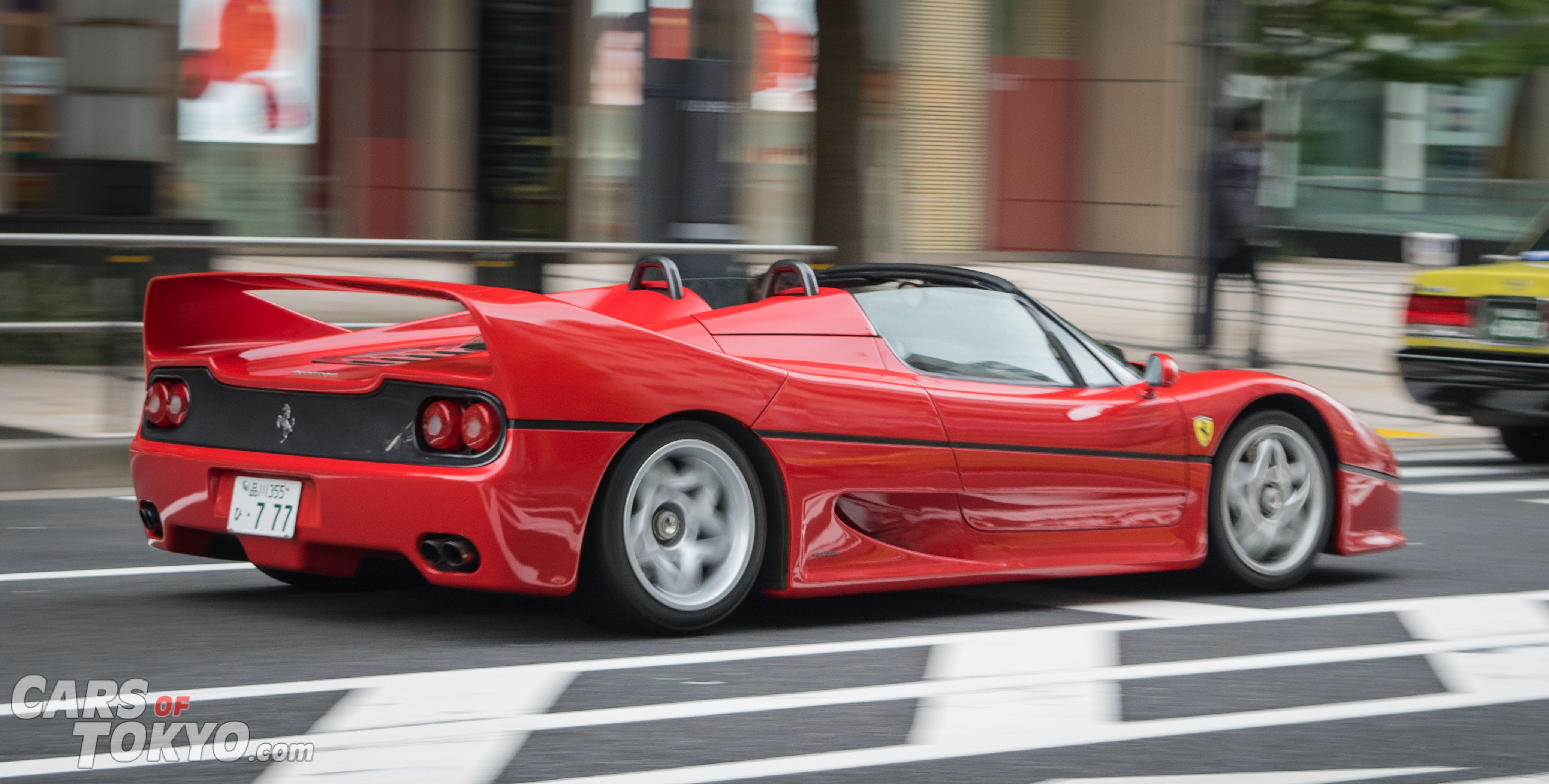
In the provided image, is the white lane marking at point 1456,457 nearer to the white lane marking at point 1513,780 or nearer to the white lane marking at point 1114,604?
the white lane marking at point 1114,604

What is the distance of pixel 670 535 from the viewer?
490 centimetres

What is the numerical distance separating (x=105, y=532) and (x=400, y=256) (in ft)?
8.35

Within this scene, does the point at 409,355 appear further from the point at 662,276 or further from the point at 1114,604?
the point at 1114,604

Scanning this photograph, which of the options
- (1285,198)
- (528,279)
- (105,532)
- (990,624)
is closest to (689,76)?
(528,279)

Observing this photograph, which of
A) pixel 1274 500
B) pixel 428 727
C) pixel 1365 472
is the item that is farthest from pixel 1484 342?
pixel 428 727

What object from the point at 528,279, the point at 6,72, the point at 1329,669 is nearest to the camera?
the point at 1329,669

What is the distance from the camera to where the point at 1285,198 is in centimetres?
2853

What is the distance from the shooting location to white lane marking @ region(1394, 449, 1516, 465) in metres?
11.0

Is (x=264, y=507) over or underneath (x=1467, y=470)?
over

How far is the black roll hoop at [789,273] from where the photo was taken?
5605mm

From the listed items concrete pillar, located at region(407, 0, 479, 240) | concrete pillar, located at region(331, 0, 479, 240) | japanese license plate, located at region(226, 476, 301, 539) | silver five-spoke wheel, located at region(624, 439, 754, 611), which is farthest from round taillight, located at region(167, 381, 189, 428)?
concrete pillar, located at region(331, 0, 479, 240)

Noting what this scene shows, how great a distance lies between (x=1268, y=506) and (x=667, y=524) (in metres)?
2.39

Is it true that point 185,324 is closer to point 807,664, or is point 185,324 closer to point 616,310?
point 616,310

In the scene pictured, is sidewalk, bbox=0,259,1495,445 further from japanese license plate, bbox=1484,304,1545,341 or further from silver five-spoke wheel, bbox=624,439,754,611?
silver five-spoke wheel, bbox=624,439,754,611
